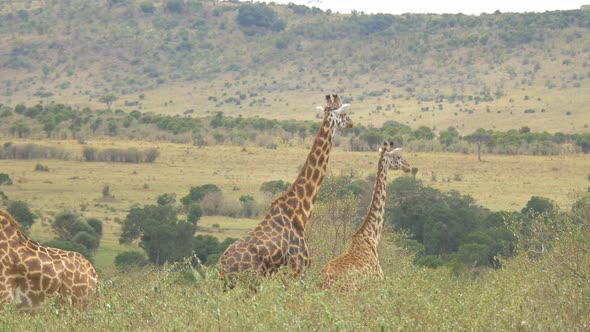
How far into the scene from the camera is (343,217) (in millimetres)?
20484

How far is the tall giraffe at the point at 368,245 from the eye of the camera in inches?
376

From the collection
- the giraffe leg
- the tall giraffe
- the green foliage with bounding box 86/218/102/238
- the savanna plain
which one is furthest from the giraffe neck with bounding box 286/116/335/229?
the green foliage with bounding box 86/218/102/238

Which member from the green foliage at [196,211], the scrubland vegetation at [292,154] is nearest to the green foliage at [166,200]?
the scrubland vegetation at [292,154]

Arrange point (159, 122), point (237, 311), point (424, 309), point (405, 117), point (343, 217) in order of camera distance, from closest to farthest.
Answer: point (237, 311), point (424, 309), point (343, 217), point (159, 122), point (405, 117)

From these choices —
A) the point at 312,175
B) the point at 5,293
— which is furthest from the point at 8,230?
the point at 312,175

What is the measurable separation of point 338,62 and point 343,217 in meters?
66.9

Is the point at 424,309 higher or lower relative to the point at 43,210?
higher

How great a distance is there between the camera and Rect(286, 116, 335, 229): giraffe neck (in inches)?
408

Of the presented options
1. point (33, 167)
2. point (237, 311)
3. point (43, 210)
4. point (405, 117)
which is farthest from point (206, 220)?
point (405, 117)

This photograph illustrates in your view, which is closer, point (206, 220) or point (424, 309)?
point (424, 309)

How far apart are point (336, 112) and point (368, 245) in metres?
1.44

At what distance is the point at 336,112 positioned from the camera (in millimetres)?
10891

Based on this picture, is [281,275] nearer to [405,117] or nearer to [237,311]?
[237,311]

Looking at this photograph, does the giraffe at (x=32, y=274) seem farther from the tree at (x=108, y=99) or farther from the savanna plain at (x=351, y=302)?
the tree at (x=108, y=99)
